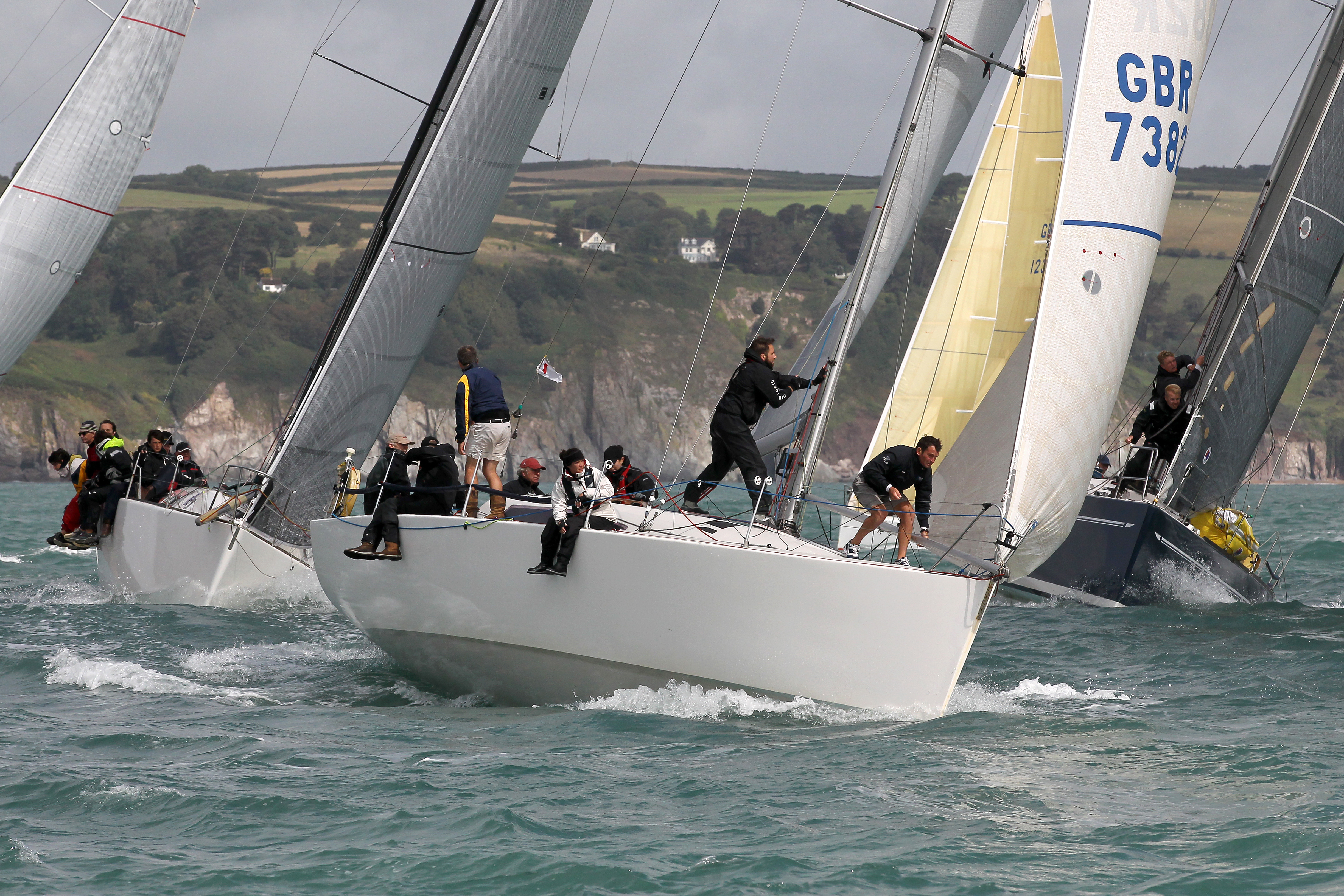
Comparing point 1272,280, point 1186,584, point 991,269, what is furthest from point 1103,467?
point 991,269

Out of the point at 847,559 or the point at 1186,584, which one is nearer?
the point at 847,559

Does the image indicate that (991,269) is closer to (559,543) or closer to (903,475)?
(903,475)

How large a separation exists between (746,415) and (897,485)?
948mm

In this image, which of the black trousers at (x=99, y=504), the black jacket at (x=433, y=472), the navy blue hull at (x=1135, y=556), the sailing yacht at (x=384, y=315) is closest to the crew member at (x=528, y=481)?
the black jacket at (x=433, y=472)

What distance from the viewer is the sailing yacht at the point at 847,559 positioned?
6.46 meters

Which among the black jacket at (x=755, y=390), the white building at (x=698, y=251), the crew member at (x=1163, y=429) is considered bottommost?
the black jacket at (x=755, y=390)

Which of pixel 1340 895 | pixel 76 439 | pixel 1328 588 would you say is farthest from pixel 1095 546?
pixel 76 439

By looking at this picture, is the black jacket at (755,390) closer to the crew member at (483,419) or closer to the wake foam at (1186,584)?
the crew member at (483,419)

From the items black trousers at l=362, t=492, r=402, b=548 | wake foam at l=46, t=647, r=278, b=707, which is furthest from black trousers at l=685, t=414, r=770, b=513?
wake foam at l=46, t=647, r=278, b=707

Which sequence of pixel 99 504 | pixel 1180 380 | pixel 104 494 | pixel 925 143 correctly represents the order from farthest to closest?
1. pixel 1180 380
2. pixel 99 504
3. pixel 104 494
4. pixel 925 143

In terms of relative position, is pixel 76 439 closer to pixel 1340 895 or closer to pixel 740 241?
pixel 740 241

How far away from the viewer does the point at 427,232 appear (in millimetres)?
10688

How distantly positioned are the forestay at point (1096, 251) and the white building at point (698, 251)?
258ft

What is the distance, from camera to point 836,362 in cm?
727
